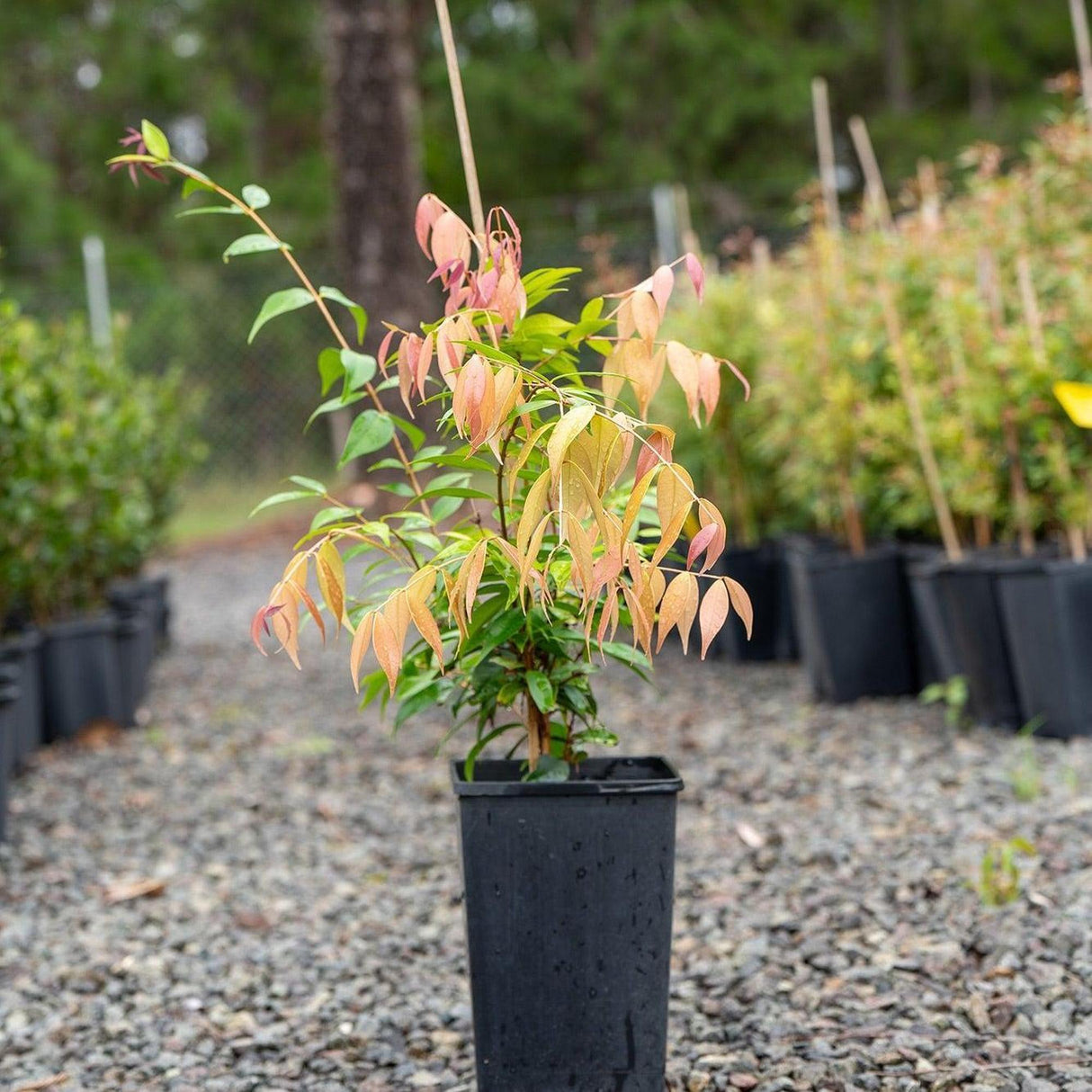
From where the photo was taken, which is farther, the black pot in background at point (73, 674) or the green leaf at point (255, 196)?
the black pot in background at point (73, 674)

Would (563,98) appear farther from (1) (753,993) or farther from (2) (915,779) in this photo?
(1) (753,993)

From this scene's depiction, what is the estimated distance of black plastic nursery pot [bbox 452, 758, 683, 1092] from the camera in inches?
66.1

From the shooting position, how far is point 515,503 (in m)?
1.71

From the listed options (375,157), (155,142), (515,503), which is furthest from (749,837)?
(375,157)

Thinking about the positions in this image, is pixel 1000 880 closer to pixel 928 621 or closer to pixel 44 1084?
pixel 928 621

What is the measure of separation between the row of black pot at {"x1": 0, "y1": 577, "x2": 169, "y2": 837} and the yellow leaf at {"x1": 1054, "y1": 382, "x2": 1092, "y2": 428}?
273 centimetres

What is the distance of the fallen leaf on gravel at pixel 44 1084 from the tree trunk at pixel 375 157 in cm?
527

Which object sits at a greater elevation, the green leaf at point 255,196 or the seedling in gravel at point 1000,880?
the green leaf at point 255,196

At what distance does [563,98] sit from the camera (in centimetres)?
1374

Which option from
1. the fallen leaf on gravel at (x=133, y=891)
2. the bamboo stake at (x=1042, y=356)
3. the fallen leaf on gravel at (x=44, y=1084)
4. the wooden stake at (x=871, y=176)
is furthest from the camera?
the wooden stake at (x=871, y=176)

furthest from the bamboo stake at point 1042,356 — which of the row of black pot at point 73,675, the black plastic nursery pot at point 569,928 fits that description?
the row of black pot at point 73,675

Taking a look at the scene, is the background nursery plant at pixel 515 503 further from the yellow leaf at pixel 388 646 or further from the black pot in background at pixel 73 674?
the black pot in background at pixel 73 674

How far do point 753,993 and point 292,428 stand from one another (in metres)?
9.61

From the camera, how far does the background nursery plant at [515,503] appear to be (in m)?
1.34
